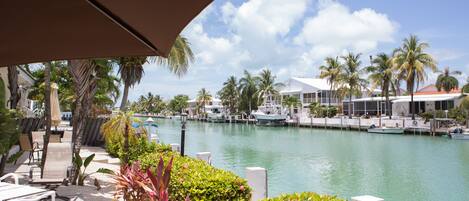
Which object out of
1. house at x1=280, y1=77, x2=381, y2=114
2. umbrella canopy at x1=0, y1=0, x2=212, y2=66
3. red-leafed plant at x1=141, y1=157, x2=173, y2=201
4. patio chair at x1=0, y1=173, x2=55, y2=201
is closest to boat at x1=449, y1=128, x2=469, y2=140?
house at x1=280, y1=77, x2=381, y2=114

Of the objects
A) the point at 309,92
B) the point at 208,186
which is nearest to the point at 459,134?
the point at 208,186

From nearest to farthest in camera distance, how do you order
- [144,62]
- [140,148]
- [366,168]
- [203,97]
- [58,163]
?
[58,163], [140,148], [366,168], [144,62], [203,97]

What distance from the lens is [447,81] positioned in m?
57.7

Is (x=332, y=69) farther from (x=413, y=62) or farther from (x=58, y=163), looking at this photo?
(x=58, y=163)

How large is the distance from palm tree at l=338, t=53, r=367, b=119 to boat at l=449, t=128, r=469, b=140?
20.8 metres

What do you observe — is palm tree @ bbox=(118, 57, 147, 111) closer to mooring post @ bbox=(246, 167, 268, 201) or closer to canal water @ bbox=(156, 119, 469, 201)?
canal water @ bbox=(156, 119, 469, 201)

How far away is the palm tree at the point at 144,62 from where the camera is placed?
19.1 m

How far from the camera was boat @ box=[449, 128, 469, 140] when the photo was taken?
32031mm

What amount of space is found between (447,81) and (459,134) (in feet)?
94.3

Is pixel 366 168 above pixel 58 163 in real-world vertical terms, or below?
below

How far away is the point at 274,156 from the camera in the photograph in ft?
75.8

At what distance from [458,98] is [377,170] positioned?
30.8 m

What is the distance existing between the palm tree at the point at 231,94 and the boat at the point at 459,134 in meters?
49.3

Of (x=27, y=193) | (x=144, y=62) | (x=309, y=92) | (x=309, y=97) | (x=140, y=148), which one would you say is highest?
(x=309, y=92)
